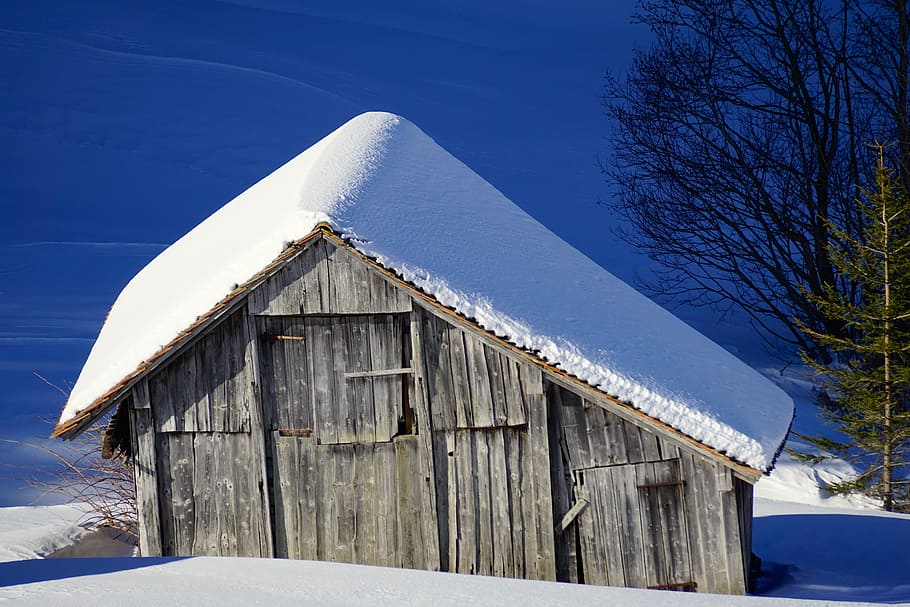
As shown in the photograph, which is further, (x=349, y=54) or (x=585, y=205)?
(x=349, y=54)

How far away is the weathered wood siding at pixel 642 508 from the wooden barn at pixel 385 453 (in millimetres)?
20

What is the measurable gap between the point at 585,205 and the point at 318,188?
181ft

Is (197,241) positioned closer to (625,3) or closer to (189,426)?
(189,426)

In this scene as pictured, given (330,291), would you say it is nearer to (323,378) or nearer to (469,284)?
(323,378)

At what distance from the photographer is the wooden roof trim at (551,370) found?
27.4ft

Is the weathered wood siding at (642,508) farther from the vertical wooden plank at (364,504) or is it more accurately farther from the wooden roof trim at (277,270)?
the vertical wooden plank at (364,504)

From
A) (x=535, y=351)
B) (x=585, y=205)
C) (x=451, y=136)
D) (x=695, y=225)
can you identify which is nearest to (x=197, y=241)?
(x=535, y=351)

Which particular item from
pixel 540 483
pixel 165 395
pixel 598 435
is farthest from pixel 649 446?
pixel 165 395

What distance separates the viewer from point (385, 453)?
29.6ft

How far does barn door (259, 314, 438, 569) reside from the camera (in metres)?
8.99

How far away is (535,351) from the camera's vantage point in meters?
8.52

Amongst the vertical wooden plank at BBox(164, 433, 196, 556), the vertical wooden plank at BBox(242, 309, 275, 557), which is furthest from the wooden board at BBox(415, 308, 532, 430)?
the vertical wooden plank at BBox(164, 433, 196, 556)

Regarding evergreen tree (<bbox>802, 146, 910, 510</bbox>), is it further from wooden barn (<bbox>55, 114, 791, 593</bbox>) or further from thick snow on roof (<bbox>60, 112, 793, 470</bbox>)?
wooden barn (<bbox>55, 114, 791, 593</bbox>)

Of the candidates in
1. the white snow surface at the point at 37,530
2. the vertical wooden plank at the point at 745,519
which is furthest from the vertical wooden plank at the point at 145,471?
the vertical wooden plank at the point at 745,519
